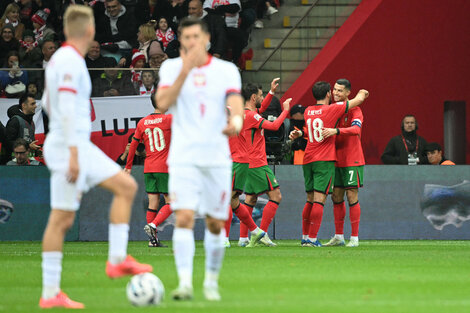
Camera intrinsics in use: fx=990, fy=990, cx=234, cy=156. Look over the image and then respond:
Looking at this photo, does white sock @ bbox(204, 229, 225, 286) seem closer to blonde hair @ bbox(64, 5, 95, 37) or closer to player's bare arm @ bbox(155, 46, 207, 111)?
player's bare arm @ bbox(155, 46, 207, 111)

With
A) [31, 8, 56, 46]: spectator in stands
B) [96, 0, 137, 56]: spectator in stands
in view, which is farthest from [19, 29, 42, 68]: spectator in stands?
[96, 0, 137, 56]: spectator in stands

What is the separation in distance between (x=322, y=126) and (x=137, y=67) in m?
5.65

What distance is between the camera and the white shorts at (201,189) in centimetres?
780

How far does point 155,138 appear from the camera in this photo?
16.0 metres

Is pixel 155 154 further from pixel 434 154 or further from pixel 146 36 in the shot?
pixel 434 154

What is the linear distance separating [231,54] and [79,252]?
8021 mm

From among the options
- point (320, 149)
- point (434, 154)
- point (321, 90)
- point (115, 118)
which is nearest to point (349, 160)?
point (320, 149)

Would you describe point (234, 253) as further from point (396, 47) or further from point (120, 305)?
point (396, 47)

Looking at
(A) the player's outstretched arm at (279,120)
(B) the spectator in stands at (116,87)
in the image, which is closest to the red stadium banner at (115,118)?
(B) the spectator in stands at (116,87)

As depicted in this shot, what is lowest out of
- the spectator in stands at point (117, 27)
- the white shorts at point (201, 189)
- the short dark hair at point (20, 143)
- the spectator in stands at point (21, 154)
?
the white shorts at point (201, 189)

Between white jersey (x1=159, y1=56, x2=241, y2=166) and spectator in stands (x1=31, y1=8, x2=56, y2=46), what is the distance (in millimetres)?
14724

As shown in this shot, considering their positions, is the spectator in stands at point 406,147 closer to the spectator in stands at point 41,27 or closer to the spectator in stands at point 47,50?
the spectator in stands at point 47,50

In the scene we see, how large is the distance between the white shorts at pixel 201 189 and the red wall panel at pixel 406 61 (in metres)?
14.4

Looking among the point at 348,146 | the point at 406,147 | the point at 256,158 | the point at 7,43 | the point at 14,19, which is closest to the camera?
the point at 256,158
